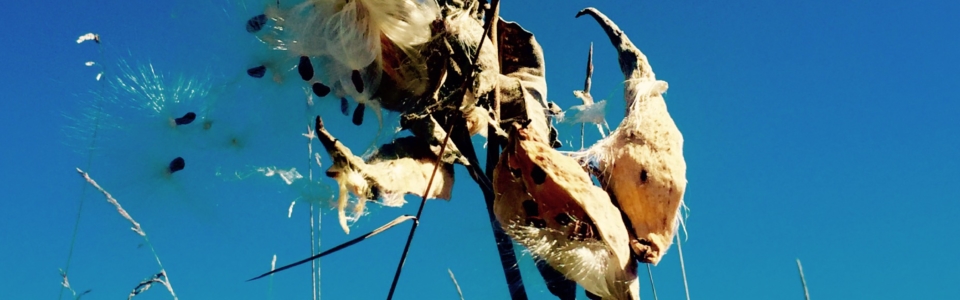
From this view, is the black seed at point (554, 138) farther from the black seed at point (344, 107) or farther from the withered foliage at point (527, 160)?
the black seed at point (344, 107)

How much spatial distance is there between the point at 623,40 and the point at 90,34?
86 cm

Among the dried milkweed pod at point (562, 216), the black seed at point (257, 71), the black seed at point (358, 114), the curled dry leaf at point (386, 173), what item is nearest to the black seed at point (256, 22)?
the black seed at point (257, 71)

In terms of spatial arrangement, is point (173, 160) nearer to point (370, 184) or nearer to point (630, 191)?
A: point (370, 184)

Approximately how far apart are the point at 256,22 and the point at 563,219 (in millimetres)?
583

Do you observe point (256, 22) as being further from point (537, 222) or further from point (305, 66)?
point (537, 222)

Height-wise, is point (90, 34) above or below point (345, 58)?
above

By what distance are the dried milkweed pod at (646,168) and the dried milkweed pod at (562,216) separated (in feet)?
0.15

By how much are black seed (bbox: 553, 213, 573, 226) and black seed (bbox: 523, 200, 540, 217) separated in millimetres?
25

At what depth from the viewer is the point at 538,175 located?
2.96 ft

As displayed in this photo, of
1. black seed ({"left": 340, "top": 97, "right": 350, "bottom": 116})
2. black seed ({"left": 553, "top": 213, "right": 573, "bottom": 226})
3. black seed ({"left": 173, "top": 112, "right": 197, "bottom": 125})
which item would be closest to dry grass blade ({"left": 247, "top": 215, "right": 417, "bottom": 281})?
black seed ({"left": 553, "top": 213, "right": 573, "bottom": 226})

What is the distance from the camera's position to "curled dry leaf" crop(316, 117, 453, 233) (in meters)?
0.90

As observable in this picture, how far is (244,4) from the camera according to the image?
1.22 m

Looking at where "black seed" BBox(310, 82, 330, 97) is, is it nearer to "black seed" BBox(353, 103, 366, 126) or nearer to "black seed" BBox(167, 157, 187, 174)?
"black seed" BBox(353, 103, 366, 126)

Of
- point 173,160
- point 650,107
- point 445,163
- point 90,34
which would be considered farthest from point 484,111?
point 90,34
